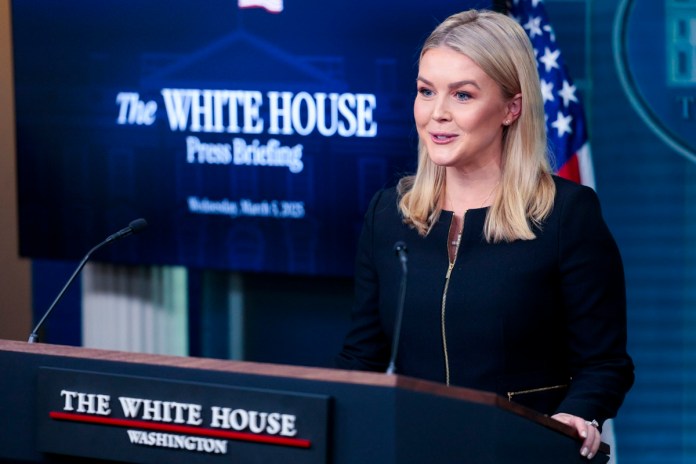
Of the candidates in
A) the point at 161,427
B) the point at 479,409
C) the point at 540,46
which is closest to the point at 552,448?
the point at 479,409

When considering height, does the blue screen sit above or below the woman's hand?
above

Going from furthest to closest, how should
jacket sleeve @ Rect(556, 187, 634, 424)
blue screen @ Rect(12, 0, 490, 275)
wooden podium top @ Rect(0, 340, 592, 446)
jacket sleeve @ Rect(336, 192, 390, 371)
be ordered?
blue screen @ Rect(12, 0, 490, 275) → jacket sleeve @ Rect(336, 192, 390, 371) → jacket sleeve @ Rect(556, 187, 634, 424) → wooden podium top @ Rect(0, 340, 592, 446)

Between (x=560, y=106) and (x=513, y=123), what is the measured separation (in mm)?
1164

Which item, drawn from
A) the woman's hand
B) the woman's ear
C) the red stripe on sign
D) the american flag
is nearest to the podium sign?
the red stripe on sign

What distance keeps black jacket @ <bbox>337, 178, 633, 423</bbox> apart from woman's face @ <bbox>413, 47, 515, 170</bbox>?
0.16 meters

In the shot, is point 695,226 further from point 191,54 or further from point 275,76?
point 191,54

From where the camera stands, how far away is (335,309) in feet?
14.0

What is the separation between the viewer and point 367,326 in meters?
2.49

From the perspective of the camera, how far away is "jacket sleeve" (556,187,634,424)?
7.43 ft

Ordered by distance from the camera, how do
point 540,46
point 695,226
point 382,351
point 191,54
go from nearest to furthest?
point 382,351 → point 540,46 → point 695,226 → point 191,54

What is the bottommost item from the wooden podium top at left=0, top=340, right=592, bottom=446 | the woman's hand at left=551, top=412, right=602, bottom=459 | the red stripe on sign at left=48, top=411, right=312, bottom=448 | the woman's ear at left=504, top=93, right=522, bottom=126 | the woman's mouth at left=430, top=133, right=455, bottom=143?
the woman's hand at left=551, top=412, right=602, bottom=459

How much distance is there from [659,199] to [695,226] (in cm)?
14

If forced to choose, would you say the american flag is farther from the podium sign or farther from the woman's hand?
the podium sign

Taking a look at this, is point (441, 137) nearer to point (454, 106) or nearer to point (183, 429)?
point (454, 106)
